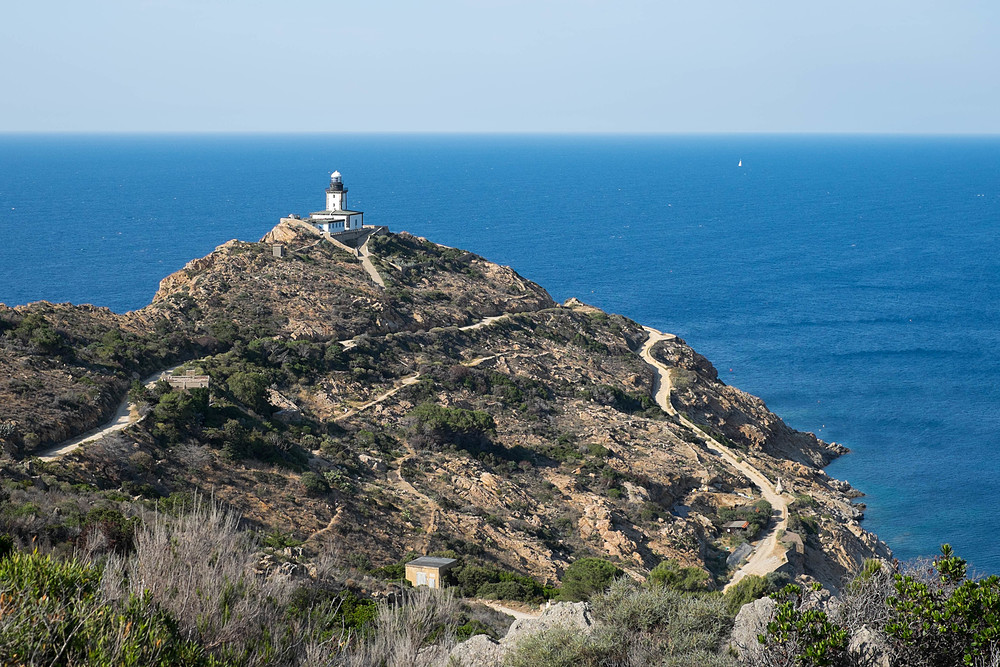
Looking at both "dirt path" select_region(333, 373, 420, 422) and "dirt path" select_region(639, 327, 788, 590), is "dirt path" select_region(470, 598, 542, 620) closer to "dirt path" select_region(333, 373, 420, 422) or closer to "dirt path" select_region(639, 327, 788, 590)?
"dirt path" select_region(639, 327, 788, 590)

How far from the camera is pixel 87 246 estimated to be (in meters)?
122

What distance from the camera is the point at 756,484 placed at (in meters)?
46.9

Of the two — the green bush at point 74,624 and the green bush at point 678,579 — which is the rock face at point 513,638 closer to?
the green bush at point 74,624

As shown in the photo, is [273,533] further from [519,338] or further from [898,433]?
[898,433]

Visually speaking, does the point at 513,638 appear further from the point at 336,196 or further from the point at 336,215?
the point at 336,196

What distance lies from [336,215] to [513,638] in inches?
2129

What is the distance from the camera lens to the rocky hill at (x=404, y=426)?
31.5 m

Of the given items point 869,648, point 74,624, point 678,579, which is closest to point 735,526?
point 678,579

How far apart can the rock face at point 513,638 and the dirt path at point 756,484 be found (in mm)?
16015

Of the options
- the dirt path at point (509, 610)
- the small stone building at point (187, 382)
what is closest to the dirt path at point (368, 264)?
the small stone building at point (187, 382)

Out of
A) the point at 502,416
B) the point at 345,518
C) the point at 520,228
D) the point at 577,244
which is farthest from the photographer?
the point at 520,228

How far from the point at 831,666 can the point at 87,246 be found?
125 metres

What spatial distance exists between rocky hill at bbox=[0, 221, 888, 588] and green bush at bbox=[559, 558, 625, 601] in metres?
3.56

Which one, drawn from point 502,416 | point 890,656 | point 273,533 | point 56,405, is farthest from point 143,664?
point 502,416
